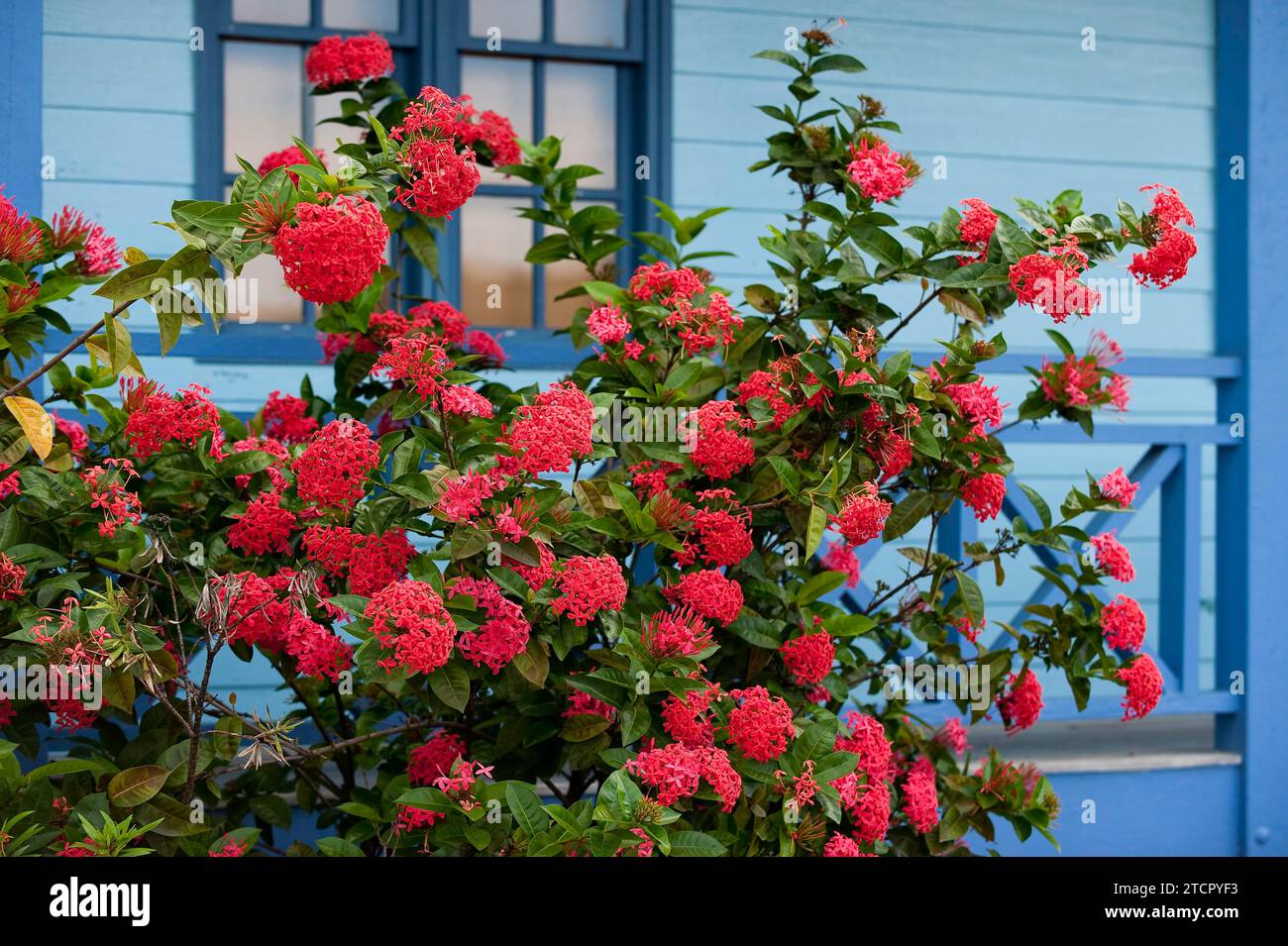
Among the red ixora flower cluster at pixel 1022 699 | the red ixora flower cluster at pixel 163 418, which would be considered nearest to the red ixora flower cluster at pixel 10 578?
the red ixora flower cluster at pixel 163 418

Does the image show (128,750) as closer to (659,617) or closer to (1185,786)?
(659,617)

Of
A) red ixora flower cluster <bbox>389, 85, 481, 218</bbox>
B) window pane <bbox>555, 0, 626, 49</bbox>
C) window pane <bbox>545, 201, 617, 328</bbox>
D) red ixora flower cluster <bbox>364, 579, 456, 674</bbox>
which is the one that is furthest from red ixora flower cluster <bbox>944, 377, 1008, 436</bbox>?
window pane <bbox>555, 0, 626, 49</bbox>

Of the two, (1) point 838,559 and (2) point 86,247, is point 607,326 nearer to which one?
(1) point 838,559

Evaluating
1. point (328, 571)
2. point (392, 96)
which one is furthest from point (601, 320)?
point (392, 96)

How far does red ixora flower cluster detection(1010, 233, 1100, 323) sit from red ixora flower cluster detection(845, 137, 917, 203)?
372mm

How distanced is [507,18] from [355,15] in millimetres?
534

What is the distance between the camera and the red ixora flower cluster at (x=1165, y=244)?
2.50 metres

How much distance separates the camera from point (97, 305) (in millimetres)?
3934

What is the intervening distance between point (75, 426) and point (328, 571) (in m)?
0.81

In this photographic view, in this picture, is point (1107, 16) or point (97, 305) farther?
point (1107, 16)

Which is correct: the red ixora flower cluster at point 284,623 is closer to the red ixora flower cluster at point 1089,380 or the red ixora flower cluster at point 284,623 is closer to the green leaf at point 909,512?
the green leaf at point 909,512

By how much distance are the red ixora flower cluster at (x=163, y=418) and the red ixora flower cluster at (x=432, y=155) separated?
0.67 meters
